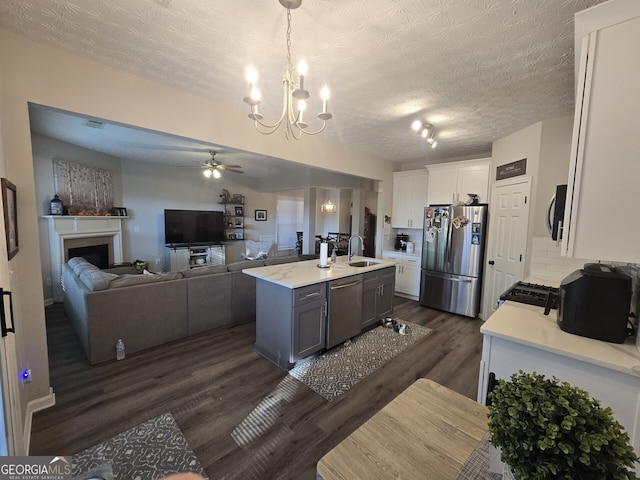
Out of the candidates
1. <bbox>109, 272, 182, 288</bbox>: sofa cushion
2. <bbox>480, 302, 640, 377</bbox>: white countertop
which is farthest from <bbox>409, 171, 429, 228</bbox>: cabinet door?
<bbox>109, 272, 182, 288</bbox>: sofa cushion

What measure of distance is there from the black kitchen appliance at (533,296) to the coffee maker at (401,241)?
2.86 m

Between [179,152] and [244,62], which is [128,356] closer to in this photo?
[244,62]

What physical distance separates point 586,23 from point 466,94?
4.39ft

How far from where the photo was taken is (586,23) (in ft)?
3.49

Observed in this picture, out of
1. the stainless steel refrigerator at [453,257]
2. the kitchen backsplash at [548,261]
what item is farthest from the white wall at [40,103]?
the kitchen backsplash at [548,261]

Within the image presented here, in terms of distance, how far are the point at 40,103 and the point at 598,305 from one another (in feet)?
11.8

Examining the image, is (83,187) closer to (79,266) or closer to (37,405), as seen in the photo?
(79,266)

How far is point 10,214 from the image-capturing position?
4.93 ft

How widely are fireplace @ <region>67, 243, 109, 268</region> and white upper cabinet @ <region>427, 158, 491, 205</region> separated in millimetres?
6145

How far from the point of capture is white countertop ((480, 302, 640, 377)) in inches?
44.8

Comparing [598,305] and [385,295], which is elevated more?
[598,305]

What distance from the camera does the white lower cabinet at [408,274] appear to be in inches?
185

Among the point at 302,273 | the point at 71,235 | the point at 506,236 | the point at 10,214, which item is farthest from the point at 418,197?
the point at 71,235

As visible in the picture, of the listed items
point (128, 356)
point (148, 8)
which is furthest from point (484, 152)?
point (128, 356)
